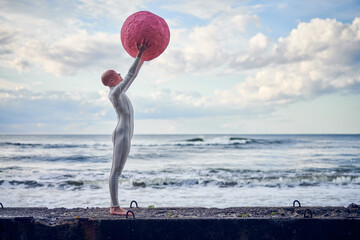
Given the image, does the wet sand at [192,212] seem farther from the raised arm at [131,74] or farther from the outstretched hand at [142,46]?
the outstretched hand at [142,46]

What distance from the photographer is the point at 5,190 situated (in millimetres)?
11484

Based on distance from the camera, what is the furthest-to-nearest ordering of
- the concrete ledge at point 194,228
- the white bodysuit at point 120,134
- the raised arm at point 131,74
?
the white bodysuit at point 120,134 → the raised arm at point 131,74 → the concrete ledge at point 194,228

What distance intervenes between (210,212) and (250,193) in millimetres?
6477

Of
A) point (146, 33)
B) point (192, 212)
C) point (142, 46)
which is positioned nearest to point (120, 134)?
point (142, 46)

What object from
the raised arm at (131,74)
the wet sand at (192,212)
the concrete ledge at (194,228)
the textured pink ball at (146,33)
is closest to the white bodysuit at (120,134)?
the raised arm at (131,74)

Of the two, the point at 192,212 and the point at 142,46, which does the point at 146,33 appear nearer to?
the point at 142,46

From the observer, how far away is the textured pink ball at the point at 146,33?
4262 millimetres

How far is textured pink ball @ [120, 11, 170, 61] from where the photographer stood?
4.26m

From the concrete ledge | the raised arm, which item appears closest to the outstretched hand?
the raised arm

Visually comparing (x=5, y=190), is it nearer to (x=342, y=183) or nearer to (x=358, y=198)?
(x=358, y=198)

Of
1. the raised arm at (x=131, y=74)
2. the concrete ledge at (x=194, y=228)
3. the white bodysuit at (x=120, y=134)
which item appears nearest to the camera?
the concrete ledge at (x=194, y=228)

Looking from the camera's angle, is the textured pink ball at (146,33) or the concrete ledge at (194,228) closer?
the concrete ledge at (194,228)

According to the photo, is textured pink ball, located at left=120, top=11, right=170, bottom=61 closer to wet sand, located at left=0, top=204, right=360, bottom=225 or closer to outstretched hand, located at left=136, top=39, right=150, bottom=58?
outstretched hand, located at left=136, top=39, right=150, bottom=58

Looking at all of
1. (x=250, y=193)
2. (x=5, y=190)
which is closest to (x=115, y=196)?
(x=250, y=193)
